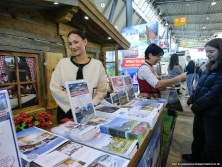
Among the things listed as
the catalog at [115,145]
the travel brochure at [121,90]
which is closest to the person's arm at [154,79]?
the travel brochure at [121,90]

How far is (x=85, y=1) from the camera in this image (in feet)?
7.68

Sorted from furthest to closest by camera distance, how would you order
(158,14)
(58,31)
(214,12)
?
(158,14), (214,12), (58,31)

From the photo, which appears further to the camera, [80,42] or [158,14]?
[158,14]

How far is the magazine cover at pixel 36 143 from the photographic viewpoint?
0.71 metres

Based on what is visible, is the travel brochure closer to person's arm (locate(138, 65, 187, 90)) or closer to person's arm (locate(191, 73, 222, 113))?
person's arm (locate(138, 65, 187, 90))

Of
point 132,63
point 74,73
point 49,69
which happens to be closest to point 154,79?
point 74,73

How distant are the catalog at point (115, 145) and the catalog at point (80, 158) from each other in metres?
0.04

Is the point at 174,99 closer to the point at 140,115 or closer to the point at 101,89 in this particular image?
the point at 101,89

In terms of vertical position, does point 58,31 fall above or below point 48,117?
above

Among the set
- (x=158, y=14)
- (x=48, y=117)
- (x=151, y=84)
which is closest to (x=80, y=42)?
(x=48, y=117)

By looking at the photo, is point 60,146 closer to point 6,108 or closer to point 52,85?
point 6,108

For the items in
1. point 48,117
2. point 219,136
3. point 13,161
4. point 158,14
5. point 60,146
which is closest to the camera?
point 13,161

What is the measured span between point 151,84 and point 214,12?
46.6 ft

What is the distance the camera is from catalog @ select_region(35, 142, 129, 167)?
649mm
